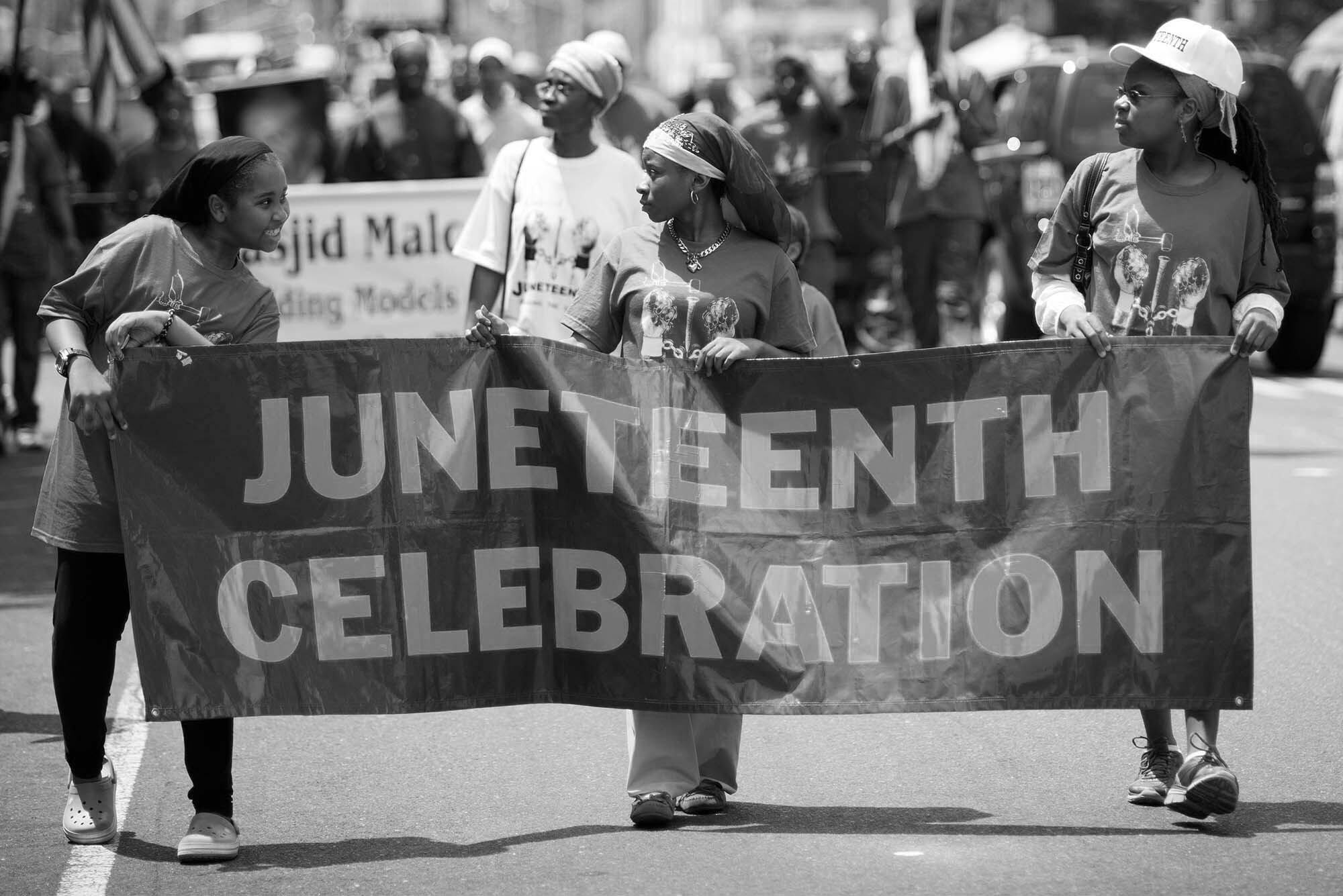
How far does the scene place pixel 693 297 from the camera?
222 inches

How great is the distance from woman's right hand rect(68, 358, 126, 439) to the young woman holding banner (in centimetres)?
92

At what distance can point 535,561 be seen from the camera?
5676mm

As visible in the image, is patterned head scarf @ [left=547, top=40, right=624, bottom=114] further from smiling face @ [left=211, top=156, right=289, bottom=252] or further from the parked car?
the parked car

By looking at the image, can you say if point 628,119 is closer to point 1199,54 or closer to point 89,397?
point 1199,54

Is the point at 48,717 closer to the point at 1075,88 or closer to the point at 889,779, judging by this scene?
the point at 889,779

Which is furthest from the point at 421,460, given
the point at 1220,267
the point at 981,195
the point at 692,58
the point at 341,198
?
the point at 692,58

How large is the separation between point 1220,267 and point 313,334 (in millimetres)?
8443

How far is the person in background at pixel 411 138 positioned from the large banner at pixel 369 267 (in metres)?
0.74

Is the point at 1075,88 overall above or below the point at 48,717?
above

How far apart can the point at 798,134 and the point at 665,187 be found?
26.7 feet

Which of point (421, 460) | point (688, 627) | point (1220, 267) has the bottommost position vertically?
point (688, 627)

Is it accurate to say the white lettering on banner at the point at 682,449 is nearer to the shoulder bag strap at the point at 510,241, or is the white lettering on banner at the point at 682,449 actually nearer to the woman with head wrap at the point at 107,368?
the woman with head wrap at the point at 107,368

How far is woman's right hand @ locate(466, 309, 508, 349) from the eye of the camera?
5.58 metres

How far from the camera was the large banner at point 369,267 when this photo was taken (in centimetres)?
1306
